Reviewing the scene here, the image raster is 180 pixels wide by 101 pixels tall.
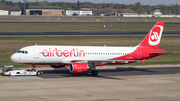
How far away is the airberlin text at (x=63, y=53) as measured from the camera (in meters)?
39.4

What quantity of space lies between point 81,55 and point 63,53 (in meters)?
2.71

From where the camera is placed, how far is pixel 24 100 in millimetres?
25891

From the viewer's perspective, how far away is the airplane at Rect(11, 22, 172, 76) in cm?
3891

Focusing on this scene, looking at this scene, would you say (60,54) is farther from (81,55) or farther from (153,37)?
(153,37)

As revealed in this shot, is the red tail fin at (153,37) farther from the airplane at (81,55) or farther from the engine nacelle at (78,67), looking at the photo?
the engine nacelle at (78,67)

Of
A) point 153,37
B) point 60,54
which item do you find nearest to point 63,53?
point 60,54

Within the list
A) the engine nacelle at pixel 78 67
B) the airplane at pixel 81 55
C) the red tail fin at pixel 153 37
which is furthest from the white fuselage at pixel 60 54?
the red tail fin at pixel 153 37

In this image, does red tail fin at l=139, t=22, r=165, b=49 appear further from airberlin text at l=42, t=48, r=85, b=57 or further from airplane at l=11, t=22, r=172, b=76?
airberlin text at l=42, t=48, r=85, b=57

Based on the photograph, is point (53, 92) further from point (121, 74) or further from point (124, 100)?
point (121, 74)

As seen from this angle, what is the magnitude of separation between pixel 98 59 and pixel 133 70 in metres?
7.99

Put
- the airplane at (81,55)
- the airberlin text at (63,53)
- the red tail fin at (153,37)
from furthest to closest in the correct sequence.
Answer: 1. the red tail fin at (153,37)
2. the airberlin text at (63,53)
3. the airplane at (81,55)

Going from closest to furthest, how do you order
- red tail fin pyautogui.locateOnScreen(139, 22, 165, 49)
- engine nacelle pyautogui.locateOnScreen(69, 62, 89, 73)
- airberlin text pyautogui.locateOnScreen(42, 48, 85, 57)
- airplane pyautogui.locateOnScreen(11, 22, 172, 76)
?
engine nacelle pyautogui.locateOnScreen(69, 62, 89, 73), airplane pyautogui.locateOnScreen(11, 22, 172, 76), airberlin text pyautogui.locateOnScreen(42, 48, 85, 57), red tail fin pyautogui.locateOnScreen(139, 22, 165, 49)

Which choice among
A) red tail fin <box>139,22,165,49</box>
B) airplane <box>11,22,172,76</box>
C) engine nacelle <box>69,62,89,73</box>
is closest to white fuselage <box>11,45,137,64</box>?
airplane <box>11,22,172,76</box>

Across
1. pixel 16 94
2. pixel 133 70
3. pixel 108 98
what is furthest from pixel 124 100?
pixel 133 70
